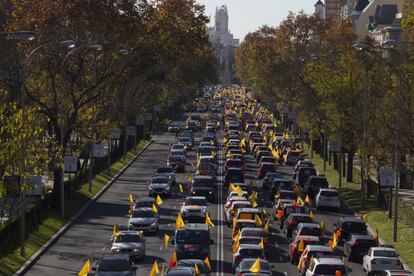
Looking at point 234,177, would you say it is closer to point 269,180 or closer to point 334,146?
point 269,180

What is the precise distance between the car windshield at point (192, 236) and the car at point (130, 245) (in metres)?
1.79

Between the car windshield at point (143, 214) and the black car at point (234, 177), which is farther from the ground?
the black car at point (234, 177)

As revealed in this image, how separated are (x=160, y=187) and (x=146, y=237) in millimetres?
16319

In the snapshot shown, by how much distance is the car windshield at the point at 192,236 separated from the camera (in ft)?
127

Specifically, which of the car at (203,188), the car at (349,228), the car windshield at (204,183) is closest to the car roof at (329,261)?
the car at (349,228)

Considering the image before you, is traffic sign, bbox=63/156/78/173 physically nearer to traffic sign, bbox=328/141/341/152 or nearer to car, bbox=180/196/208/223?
car, bbox=180/196/208/223

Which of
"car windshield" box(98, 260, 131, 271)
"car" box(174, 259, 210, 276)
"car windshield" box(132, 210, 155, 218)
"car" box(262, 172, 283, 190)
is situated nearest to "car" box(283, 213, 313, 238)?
"car windshield" box(132, 210, 155, 218)

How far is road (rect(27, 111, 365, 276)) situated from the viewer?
128 ft

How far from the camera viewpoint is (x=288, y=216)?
49.2 meters

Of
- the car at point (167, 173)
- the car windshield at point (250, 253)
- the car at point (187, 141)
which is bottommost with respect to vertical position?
the car windshield at point (250, 253)

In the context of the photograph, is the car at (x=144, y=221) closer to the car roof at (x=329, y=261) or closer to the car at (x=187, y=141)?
the car roof at (x=329, y=261)

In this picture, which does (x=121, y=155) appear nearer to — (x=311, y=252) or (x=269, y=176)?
(x=269, y=176)

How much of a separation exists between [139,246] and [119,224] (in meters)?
11.4

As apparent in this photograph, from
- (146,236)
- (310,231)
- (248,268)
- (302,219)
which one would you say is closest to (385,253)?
(310,231)
